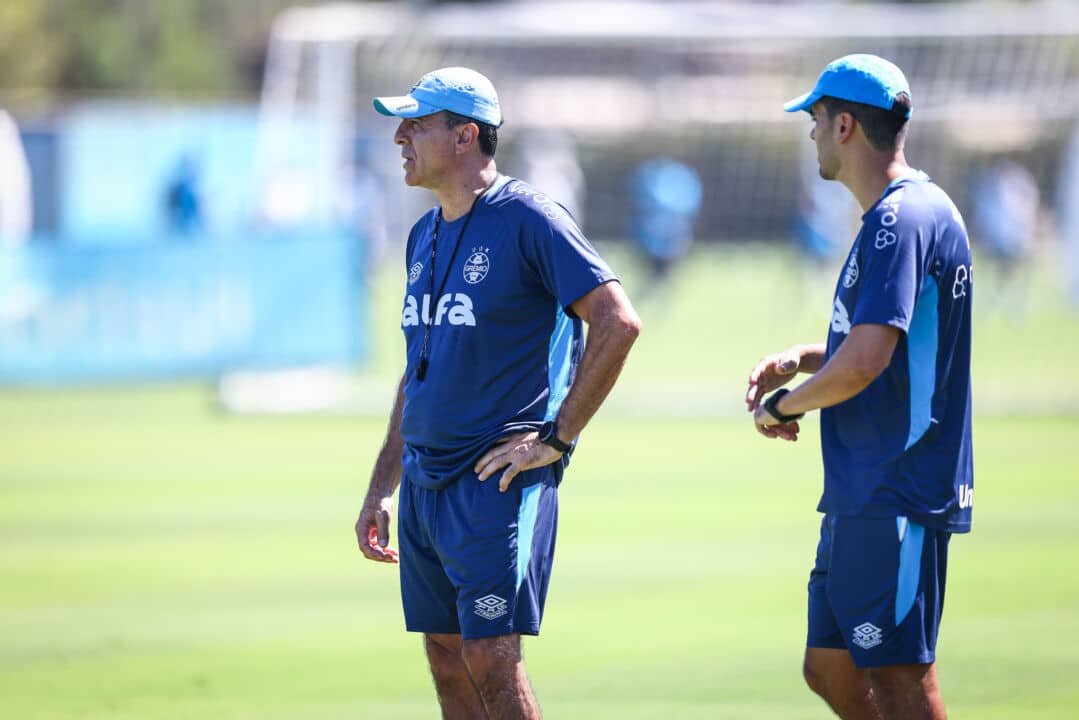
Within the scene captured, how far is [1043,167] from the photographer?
105 ft

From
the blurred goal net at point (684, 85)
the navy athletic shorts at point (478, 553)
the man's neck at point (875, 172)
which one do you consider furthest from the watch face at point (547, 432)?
the blurred goal net at point (684, 85)

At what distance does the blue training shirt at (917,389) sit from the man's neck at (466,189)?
1.26m

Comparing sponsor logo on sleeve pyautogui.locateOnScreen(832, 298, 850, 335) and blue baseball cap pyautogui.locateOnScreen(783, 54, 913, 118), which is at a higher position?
blue baseball cap pyautogui.locateOnScreen(783, 54, 913, 118)

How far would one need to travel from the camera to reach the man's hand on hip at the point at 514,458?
512 cm

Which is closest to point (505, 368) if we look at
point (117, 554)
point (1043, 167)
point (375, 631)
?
point (375, 631)

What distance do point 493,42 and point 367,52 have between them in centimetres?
190

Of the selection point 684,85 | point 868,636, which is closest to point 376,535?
point 868,636

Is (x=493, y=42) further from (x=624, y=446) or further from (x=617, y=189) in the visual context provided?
(x=617, y=189)

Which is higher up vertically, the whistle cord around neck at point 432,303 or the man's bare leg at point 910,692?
the whistle cord around neck at point 432,303

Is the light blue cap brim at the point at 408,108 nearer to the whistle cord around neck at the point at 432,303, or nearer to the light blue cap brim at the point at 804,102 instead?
the whistle cord around neck at the point at 432,303

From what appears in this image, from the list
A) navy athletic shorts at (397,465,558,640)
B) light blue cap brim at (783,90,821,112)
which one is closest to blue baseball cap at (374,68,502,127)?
light blue cap brim at (783,90,821,112)

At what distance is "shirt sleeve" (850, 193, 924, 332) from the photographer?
463 cm

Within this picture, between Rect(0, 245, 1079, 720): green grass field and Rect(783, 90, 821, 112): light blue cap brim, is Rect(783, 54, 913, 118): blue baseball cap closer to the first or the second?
Rect(783, 90, 821, 112): light blue cap brim

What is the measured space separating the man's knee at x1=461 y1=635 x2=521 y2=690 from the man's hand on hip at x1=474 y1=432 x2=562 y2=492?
0.48 m
